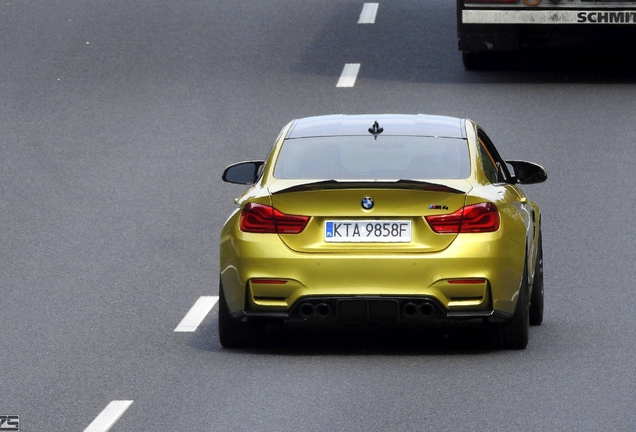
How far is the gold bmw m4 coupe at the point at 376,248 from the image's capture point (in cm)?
947

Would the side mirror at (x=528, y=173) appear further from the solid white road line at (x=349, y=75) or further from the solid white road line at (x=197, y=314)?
the solid white road line at (x=349, y=75)

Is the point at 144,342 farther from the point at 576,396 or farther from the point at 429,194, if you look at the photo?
the point at 576,396

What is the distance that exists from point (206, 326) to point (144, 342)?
740 mm

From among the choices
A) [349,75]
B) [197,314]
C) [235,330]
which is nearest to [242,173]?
[197,314]

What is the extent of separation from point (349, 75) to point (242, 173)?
11844 millimetres

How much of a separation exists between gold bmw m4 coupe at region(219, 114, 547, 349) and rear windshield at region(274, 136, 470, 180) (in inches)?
0.7

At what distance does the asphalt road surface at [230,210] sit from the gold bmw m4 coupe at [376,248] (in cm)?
33

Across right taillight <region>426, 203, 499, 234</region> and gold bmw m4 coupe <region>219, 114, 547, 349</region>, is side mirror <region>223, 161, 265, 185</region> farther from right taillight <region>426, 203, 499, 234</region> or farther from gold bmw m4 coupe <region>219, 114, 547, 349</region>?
right taillight <region>426, 203, 499, 234</region>

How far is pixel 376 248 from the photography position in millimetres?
9492

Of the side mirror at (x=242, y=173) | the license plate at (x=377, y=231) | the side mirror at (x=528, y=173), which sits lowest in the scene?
the side mirror at (x=528, y=173)

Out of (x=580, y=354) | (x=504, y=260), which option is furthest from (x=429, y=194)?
(x=580, y=354)

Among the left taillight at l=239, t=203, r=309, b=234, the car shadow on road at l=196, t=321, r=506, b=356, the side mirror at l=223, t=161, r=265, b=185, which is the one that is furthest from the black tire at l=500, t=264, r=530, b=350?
the side mirror at l=223, t=161, r=265, b=185

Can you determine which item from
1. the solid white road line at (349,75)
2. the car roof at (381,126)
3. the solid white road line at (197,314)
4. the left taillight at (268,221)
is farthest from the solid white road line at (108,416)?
the solid white road line at (349,75)

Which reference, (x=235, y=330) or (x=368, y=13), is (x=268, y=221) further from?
(x=368, y=13)
